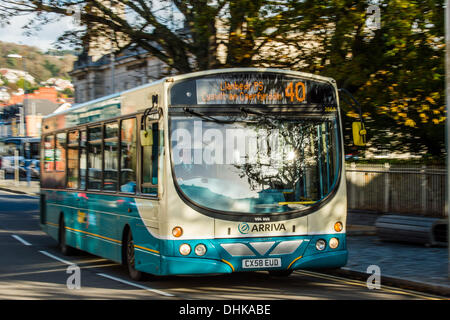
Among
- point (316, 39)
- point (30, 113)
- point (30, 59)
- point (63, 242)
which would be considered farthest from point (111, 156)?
point (30, 113)

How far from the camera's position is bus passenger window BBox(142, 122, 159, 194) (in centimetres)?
1016

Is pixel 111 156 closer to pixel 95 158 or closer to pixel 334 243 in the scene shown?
pixel 95 158

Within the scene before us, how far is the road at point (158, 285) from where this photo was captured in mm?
9545

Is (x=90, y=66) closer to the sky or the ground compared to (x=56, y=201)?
closer to the sky

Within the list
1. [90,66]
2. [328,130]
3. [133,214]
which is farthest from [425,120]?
[90,66]

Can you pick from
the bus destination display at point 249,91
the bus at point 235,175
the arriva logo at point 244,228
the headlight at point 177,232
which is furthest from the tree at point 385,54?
the headlight at point 177,232

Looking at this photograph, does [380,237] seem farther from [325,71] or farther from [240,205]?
[240,205]

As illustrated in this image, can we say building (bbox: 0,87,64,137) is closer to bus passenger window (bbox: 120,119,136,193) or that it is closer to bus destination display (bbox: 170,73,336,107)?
bus passenger window (bbox: 120,119,136,193)

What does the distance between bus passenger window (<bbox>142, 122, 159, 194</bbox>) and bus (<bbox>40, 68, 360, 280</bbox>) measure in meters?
0.02

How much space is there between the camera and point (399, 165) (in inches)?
944

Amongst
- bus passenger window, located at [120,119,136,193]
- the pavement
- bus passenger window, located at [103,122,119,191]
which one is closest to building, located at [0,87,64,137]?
the pavement

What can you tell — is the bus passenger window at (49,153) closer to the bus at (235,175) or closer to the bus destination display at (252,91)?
the bus at (235,175)
